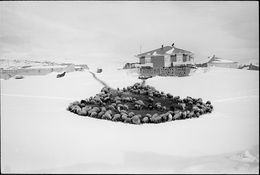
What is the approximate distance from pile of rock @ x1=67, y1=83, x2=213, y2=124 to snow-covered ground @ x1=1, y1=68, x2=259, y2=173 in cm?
11

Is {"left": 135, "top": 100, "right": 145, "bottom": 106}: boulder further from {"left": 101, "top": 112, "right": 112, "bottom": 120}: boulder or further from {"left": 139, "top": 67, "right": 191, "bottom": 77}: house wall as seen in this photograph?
{"left": 139, "top": 67, "right": 191, "bottom": 77}: house wall

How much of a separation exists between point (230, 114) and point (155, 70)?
2.08 m

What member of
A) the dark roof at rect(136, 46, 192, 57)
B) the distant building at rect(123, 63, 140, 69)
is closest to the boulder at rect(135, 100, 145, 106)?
the dark roof at rect(136, 46, 192, 57)

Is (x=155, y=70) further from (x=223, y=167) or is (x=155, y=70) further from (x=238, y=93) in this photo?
(x=223, y=167)

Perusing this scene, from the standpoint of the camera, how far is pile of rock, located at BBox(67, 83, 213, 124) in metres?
2.75

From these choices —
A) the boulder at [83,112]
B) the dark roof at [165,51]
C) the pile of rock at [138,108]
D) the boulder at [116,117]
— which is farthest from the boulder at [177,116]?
the dark roof at [165,51]

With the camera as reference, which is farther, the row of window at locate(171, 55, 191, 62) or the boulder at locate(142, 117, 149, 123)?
the row of window at locate(171, 55, 191, 62)

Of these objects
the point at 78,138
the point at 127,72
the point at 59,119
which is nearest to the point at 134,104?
the point at 59,119

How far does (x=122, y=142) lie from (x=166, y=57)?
129 inches

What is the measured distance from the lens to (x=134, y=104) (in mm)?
3346

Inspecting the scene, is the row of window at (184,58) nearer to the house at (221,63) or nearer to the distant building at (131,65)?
the house at (221,63)

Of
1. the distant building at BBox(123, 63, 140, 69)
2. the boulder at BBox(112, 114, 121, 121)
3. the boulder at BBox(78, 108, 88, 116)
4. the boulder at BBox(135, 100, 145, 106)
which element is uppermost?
the distant building at BBox(123, 63, 140, 69)

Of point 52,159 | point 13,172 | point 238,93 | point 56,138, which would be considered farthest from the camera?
point 238,93

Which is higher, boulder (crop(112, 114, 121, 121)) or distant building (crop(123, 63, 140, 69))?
distant building (crop(123, 63, 140, 69))
